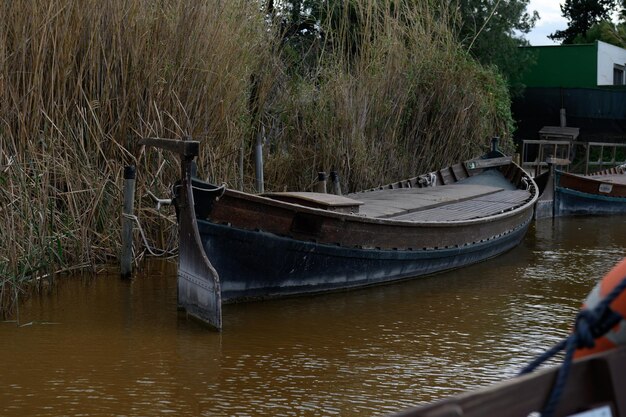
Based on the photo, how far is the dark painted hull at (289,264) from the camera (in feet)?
24.6

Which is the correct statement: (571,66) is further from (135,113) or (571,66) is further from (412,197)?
(135,113)

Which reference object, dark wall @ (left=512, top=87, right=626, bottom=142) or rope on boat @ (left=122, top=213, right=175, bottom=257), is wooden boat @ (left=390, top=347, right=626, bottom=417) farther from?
dark wall @ (left=512, top=87, right=626, bottom=142)

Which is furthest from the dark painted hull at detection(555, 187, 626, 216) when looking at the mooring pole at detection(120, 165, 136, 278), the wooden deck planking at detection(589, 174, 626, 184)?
the mooring pole at detection(120, 165, 136, 278)

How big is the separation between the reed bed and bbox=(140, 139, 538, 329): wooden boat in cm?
97

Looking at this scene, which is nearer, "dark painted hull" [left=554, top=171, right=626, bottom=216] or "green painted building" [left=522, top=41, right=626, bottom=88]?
"dark painted hull" [left=554, top=171, right=626, bottom=216]

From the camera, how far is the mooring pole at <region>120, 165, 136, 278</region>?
8.18 meters

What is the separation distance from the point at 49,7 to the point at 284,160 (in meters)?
4.32

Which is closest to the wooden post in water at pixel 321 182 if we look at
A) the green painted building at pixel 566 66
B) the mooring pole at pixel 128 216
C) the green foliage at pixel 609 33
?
the mooring pole at pixel 128 216

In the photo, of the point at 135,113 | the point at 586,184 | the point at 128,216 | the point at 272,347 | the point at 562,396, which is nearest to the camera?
the point at 562,396

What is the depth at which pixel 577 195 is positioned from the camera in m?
16.4

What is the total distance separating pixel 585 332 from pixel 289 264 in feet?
19.6

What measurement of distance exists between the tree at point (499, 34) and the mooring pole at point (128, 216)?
14416 mm

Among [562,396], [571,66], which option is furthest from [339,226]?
[571,66]

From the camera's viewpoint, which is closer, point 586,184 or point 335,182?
point 335,182
